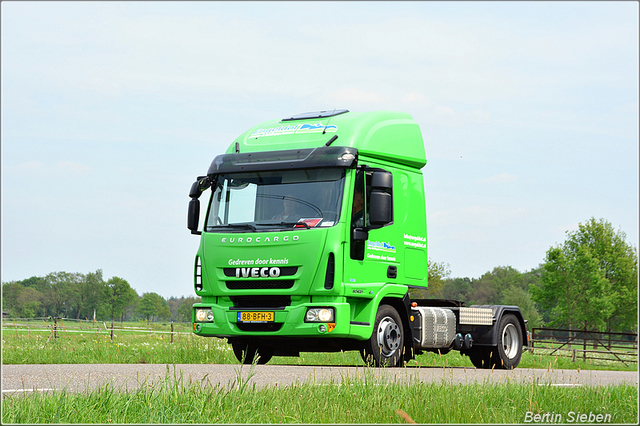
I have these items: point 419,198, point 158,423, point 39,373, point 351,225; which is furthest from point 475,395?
point 419,198

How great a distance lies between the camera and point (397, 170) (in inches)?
496

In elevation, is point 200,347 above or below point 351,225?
below

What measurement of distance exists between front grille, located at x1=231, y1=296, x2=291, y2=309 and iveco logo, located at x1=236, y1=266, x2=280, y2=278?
37 centimetres

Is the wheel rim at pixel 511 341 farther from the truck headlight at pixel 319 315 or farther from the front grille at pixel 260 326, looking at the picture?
the front grille at pixel 260 326

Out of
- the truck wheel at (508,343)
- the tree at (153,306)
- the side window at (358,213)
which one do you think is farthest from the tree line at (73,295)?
the side window at (358,213)

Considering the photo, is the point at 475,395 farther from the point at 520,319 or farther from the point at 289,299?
the point at 520,319

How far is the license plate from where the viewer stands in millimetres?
11203

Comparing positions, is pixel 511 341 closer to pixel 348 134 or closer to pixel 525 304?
pixel 348 134

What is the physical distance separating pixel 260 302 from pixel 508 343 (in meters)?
5.94

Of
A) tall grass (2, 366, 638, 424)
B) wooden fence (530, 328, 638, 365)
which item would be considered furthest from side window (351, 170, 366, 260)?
wooden fence (530, 328, 638, 365)

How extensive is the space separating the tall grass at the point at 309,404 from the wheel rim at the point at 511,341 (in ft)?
23.8

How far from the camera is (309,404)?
6250 millimetres

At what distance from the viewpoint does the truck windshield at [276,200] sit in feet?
36.7

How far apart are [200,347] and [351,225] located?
5.22 meters
